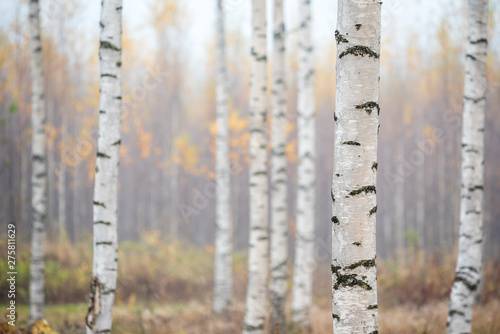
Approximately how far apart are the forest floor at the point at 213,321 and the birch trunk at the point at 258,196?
1422 mm

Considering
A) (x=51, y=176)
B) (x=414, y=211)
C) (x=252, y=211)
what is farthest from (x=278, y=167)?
(x=414, y=211)

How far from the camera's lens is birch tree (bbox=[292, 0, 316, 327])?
7680 mm

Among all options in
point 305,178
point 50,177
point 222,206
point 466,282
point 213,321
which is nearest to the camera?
point 466,282

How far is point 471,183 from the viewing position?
465cm

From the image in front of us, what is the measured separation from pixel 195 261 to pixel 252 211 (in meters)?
9.56

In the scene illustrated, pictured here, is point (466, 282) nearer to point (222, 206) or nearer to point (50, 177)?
point (222, 206)

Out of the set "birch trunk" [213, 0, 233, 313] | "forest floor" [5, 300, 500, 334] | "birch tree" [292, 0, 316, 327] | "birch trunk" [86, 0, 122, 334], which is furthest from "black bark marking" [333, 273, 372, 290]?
"birch trunk" [213, 0, 233, 313]

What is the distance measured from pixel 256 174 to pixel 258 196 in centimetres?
29

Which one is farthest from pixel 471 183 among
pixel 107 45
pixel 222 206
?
pixel 222 206

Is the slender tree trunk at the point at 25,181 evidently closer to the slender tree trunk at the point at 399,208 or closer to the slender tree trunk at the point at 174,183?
the slender tree trunk at the point at 174,183

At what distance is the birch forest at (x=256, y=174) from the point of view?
286 cm

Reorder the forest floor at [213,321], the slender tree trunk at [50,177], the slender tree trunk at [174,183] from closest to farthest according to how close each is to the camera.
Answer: the forest floor at [213,321] → the slender tree trunk at [50,177] → the slender tree trunk at [174,183]

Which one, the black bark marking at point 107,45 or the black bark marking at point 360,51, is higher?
the black bark marking at point 107,45

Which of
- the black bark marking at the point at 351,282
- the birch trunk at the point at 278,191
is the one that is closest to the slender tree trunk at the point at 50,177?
the birch trunk at the point at 278,191
